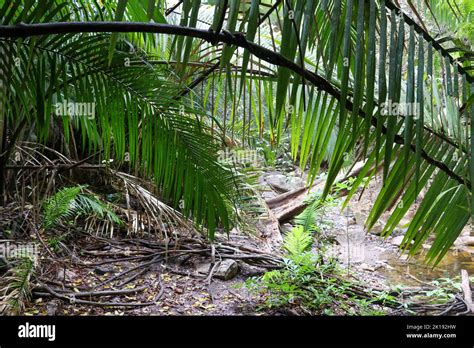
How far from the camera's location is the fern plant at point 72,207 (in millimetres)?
1321

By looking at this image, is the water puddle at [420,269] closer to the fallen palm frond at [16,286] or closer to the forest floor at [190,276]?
the forest floor at [190,276]

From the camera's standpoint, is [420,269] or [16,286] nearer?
[16,286]

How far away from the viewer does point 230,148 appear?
1571 millimetres

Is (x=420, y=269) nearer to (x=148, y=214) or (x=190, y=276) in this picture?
(x=190, y=276)

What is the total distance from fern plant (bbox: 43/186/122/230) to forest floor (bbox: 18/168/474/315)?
0.30 feet

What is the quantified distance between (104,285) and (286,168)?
143 centimetres

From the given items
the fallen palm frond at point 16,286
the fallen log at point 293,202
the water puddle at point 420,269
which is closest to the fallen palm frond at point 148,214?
the fallen palm frond at point 16,286

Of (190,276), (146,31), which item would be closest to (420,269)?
(190,276)

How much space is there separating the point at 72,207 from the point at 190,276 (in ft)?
1.46

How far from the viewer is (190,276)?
4.83 feet

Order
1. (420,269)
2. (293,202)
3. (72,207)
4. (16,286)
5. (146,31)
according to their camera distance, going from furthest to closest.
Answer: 1. (293,202)
2. (420,269)
3. (72,207)
4. (16,286)
5. (146,31)

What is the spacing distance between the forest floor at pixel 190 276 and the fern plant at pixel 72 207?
0.30 feet
